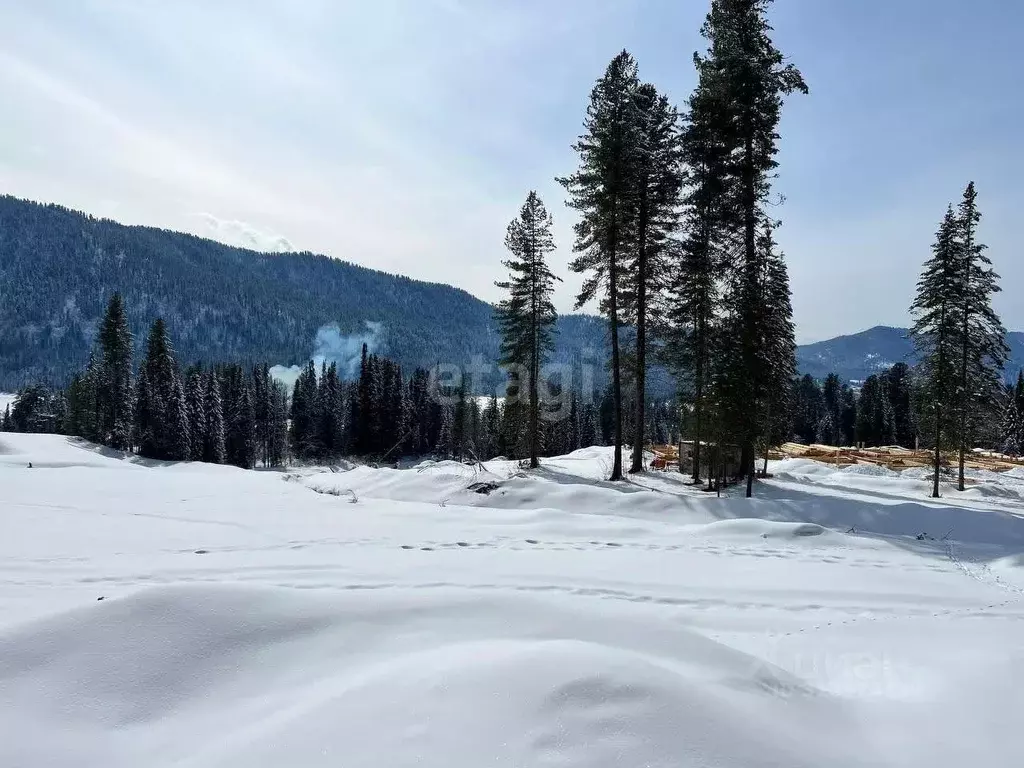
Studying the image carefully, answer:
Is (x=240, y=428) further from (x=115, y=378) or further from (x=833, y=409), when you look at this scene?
(x=833, y=409)

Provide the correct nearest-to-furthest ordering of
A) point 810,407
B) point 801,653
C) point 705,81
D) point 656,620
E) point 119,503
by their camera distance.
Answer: point 801,653 < point 656,620 < point 119,503 < point 705,81 < point 810,407

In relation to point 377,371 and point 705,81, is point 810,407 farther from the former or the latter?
point 705,81

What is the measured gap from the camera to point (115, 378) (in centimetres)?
4816

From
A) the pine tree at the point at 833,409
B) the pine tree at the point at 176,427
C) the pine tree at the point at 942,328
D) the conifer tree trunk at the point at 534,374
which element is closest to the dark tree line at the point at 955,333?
the pine tree at the point at 942,328

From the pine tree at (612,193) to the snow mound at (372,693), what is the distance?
49.1 ft

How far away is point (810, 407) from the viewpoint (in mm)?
80125

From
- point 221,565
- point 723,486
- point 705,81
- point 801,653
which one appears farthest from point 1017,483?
point 221,565

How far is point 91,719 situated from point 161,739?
567mm

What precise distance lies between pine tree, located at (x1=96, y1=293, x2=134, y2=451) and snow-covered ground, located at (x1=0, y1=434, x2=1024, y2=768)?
152 feet

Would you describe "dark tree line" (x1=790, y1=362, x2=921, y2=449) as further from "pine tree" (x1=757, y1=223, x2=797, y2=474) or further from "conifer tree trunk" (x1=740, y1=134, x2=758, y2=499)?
"conifer tree trunk" (x1=740, y1=134, x2=758, y2=499)

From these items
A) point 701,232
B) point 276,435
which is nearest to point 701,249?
point 701,232

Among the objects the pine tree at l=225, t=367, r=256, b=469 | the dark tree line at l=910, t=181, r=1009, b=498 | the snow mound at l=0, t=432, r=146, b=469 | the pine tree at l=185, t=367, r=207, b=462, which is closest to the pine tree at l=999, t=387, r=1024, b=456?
the dark tree line at l=910, t=181, r=1009, b=498

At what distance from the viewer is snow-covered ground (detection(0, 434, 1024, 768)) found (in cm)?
334

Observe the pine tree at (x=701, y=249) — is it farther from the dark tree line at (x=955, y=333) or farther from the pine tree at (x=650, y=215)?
the dark tree line at (x=955, y=333)
